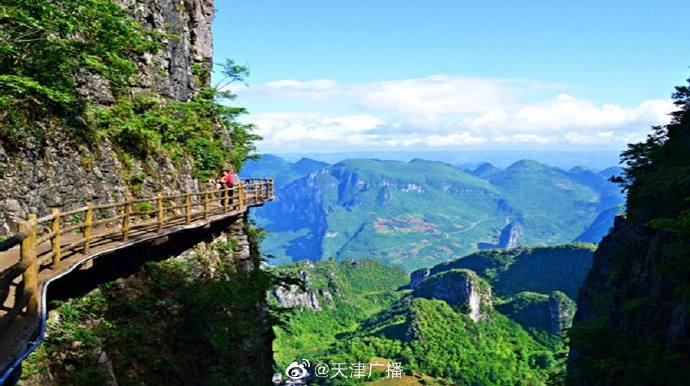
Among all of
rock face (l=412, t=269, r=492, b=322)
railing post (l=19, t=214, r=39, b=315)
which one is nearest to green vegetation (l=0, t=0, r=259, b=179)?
railing post (l=19, t=214, r=39, b=315)

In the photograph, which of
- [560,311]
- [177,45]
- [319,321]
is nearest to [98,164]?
[177,45]

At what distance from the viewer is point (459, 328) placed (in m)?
138

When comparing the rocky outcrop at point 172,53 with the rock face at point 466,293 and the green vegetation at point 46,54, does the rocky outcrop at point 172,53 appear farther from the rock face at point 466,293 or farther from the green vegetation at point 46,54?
the rock face at point 466,293

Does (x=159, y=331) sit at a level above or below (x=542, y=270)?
above

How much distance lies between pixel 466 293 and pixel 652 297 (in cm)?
13524

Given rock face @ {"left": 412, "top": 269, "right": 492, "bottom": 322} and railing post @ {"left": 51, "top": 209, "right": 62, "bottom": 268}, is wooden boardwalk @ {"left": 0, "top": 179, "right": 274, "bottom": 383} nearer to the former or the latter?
railing post @ {"left": 51, "top": 209, "right": 62, "bottom": 268}

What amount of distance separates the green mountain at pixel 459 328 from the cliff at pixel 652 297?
8165 cm

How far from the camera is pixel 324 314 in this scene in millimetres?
180625

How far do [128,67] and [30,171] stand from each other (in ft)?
17.9

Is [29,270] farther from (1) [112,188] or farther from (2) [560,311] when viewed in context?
(2) [560,311]

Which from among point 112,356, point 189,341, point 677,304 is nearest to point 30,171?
point 112,356

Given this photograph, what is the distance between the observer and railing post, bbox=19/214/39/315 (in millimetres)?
8188

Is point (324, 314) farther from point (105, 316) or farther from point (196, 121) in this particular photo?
point (105, 316)

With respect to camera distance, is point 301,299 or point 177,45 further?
point 301,299
